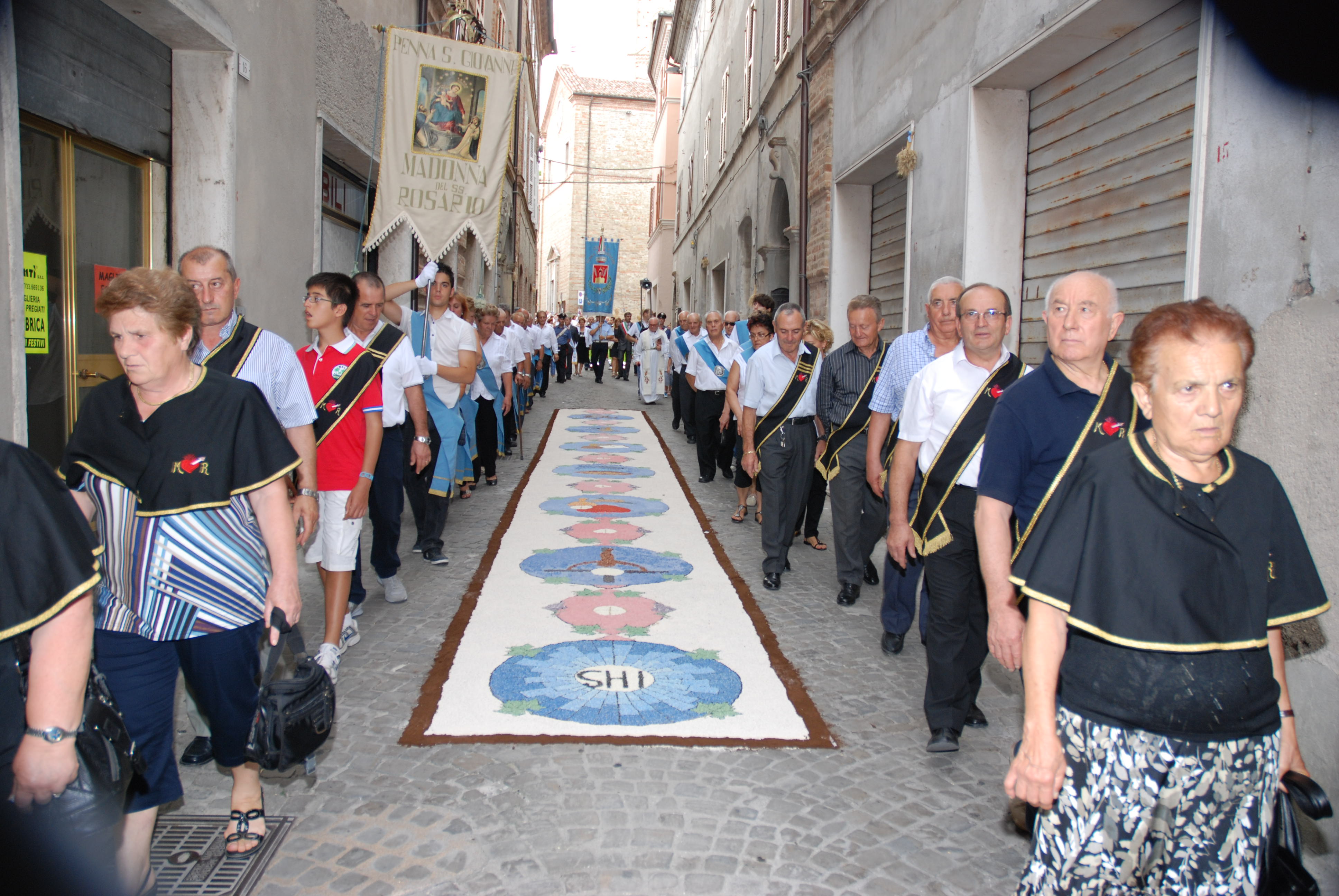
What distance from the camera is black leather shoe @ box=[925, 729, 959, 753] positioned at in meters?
3.99

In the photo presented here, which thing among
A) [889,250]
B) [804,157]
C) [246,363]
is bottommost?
[246,363]

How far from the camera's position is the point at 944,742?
3.99 meters

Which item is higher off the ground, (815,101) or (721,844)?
(815,101)

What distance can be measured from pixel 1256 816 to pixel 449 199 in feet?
25.3

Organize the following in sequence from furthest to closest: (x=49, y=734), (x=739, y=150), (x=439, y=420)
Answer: (x=739, y=150) → (x=439, y=420) → (x=49, y=734)

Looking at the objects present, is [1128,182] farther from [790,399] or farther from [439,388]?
[439,388]

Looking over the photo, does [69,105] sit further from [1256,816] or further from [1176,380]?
[1256,816]

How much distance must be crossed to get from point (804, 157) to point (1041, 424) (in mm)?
10939

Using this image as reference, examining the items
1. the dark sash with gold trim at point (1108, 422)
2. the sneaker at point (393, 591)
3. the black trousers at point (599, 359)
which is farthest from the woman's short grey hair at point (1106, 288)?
the black trousers at point (599, 359)

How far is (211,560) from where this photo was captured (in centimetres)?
279

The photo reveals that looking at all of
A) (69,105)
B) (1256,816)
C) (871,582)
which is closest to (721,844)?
(1256,816)

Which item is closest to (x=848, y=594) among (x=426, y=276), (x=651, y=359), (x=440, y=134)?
(x=426, y=276)

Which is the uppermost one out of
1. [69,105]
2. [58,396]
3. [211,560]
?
[69,105]

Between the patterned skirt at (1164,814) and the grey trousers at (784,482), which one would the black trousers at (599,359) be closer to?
the grey trousers at (784,482)
